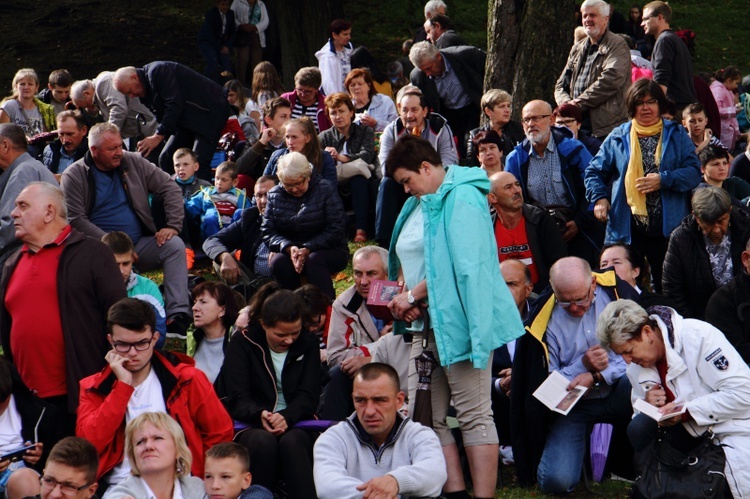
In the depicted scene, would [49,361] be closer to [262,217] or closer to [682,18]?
[262,217]

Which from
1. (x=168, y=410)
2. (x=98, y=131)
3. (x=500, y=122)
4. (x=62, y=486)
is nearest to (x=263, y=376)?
(x=168, y=410)

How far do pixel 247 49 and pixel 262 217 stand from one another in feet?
25.2

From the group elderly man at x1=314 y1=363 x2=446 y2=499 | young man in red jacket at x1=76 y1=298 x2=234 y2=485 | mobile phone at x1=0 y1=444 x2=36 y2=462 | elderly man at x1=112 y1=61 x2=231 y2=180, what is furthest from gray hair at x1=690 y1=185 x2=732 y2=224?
elderly man at x1=112 y1=61 x2=231 y2=180

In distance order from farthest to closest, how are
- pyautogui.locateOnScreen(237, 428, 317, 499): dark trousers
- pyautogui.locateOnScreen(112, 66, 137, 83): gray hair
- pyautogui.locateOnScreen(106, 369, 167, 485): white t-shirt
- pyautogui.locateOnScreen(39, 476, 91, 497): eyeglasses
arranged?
1. pyautogui.locateOnScreen(112, 66, 137, 83): gray hair
2. pyautogui.locateOnScreen(237, 428, 317, 499): dark trousers
3. pyautogui.locateOnScreen(106, 369, 167, 485): white t-shirt
4. pyautogui.locateOnScreen(39, 476, 91, 497): eyeglasses

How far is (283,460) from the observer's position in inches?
263

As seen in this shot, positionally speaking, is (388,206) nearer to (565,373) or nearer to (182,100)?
(182,100)

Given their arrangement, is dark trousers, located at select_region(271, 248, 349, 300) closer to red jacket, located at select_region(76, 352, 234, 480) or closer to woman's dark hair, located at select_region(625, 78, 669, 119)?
woman's dark hair, located at select_region(625, 78, 669, 119)

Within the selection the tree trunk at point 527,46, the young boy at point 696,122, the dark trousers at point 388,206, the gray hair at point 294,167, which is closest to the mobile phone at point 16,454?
the gray hair at point 294,167

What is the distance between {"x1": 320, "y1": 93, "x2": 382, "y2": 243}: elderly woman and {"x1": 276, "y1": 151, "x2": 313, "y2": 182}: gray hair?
4.86ft

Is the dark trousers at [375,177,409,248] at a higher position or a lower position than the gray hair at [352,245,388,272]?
lower

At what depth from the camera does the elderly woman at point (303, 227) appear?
9.30 metres

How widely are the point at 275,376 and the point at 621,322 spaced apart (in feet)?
7.09

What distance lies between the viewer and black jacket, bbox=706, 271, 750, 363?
23.9 ft

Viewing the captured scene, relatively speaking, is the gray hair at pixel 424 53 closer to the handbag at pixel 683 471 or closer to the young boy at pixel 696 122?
the young boy at pixel 696 122
